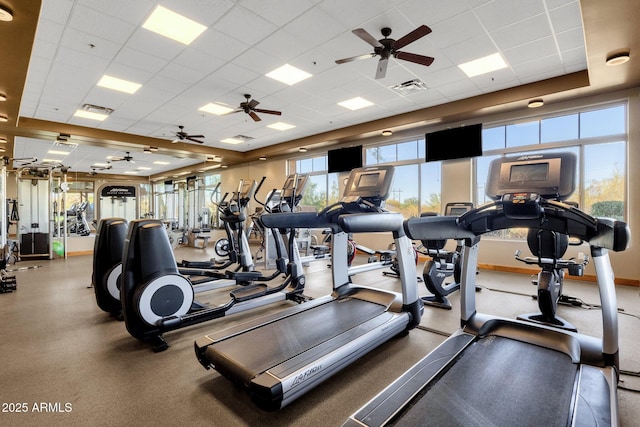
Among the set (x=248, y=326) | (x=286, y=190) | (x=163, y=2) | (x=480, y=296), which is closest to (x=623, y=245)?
(x=248, y=326)

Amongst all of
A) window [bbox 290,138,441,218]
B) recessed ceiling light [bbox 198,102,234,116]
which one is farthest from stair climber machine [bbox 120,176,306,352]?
window [bbox 290,138,441,218]

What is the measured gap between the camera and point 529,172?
7.15 feet

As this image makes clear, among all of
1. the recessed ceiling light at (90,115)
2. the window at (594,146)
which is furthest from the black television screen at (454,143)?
the recessed ceiling light at (90,115)

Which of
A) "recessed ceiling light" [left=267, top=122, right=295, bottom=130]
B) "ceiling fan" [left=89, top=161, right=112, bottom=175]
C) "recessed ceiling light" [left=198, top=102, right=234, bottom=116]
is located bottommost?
"ceiling fan" [left=89, top=161, right=112, bottom=175]

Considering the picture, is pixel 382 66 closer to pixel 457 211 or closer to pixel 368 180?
pixel 368 180

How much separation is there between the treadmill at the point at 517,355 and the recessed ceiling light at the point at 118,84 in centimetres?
565

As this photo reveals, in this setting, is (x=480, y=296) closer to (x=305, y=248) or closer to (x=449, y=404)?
(x=449, y=404)

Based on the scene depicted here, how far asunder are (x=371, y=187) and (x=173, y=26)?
10.3ft

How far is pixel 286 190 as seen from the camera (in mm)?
5125

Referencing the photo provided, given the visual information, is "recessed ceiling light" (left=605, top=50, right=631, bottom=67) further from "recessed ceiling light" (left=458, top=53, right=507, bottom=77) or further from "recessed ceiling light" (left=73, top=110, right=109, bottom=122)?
"recessed ceiling light" (left=73, top=110, right=109, bottom=122)

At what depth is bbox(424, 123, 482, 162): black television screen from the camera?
660cm

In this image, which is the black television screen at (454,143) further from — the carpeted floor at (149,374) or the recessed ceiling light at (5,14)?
the recessed ceiling light at (5,14)

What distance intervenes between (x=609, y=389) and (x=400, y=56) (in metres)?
3.71

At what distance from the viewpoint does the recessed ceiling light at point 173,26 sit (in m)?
3.61
